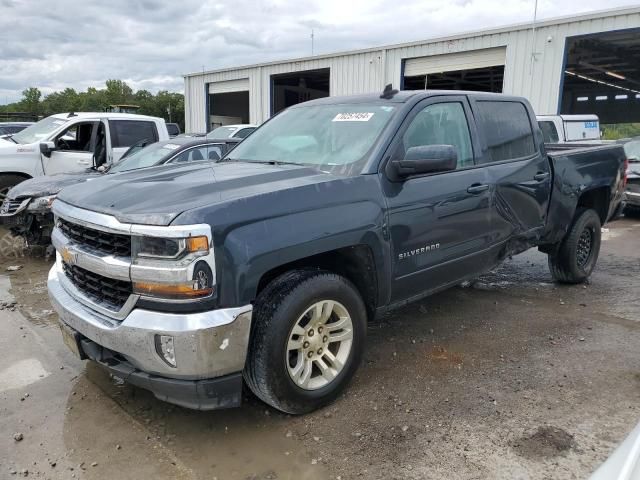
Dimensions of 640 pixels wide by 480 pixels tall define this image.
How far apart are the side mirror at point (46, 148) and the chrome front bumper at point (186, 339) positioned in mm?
6912

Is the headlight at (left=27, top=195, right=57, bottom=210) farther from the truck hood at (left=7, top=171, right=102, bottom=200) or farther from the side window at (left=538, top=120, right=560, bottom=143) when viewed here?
the side window at (left=538, top=120, right=560, bottom=143)

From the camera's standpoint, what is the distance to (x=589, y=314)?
4812mm

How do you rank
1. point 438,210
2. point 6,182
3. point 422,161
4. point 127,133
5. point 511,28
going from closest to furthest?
point 422,161, point 438,210, point 6,182, point 127,133, point 511,28

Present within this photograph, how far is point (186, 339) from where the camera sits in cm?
243

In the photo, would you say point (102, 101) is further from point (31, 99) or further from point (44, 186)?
point (44, 186)

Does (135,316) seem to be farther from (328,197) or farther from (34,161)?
(34,161)

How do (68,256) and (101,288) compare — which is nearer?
(101,288)

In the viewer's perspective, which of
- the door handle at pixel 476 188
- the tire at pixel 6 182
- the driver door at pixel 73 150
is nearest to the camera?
the door handle at pixel 476 188

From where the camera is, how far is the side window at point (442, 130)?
3602mm

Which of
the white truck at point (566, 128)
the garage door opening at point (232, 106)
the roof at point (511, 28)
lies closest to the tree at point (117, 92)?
the garage door opening at point (232, 106)

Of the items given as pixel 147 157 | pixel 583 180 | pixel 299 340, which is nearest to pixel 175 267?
pixel 299 340

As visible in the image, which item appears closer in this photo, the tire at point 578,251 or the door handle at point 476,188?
the door handle at point 476,188

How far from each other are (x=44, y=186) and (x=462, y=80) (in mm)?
21449

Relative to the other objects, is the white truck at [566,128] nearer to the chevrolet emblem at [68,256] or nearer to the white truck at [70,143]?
the white truck at [70,143]
